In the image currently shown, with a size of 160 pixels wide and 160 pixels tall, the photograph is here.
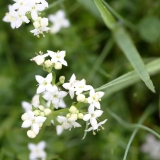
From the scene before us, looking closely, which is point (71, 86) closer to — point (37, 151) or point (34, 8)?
point (34, 8)

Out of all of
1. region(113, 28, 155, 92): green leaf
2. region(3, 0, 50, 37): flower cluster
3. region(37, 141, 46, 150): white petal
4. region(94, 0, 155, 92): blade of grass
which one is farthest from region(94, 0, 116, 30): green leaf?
region(37, 141, 46, 150): white petal

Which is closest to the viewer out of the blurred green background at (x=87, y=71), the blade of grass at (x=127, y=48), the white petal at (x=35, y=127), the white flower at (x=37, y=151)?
→ the white petal at (x=35, y=127)

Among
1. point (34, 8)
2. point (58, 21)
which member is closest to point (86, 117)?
point (34, 8)

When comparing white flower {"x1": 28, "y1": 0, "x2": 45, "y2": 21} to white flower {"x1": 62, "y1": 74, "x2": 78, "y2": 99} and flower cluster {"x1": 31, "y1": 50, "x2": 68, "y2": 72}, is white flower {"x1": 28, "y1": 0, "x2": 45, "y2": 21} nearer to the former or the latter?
flower cluster {"x1": 31, "y1": 50, "x2": 68, "y2": 72}

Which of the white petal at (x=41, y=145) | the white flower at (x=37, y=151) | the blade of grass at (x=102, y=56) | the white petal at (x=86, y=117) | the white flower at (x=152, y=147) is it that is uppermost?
the blade of grass at (x=102, y=56)

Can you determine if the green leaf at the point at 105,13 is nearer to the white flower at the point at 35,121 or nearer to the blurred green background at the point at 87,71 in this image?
the blurred green background at the point at 87,71

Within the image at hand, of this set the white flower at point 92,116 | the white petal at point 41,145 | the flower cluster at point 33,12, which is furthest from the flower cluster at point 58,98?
the white petal at point 41,145

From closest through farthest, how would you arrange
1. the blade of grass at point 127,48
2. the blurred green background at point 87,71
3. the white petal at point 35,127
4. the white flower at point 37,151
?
1. the white petal at point 35,127
2. the blade of grass at point 127,48
3. the white flower at point 37,151
4. the blurred green background at point 87,71
